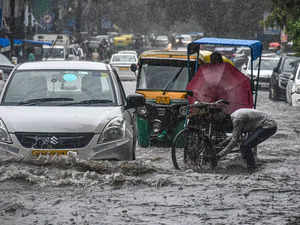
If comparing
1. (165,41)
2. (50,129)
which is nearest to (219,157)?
(50,129)

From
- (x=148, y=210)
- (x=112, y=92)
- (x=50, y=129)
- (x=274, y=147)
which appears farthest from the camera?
(x=274, y=147)

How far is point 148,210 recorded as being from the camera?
7219 mm

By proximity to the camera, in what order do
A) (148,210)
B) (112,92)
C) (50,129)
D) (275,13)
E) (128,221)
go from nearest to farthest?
1. (128,221)
2. (148,210)
3. (50,129)
4. (112,92)
5. (275,13)

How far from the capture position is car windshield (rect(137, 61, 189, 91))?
46.5ft

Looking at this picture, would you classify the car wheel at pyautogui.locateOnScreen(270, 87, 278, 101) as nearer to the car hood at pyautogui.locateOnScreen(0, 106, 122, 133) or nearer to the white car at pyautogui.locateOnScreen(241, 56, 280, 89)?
the white car at pyautogui.locateOnScreen(241, 56, 280, 89)

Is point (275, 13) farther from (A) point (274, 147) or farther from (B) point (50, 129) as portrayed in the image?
Answer: (B) point (50, 129)

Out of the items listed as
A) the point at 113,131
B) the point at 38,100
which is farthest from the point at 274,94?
the point at 113,131

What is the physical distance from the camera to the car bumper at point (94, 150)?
847 centimetres

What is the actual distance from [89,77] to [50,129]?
1.61m

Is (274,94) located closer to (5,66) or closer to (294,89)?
(294,89)

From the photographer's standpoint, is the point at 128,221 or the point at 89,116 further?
the point at 89,116

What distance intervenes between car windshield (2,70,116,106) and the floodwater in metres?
1.10

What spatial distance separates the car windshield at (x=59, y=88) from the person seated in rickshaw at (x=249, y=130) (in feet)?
5.58

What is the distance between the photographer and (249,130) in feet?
33.9
